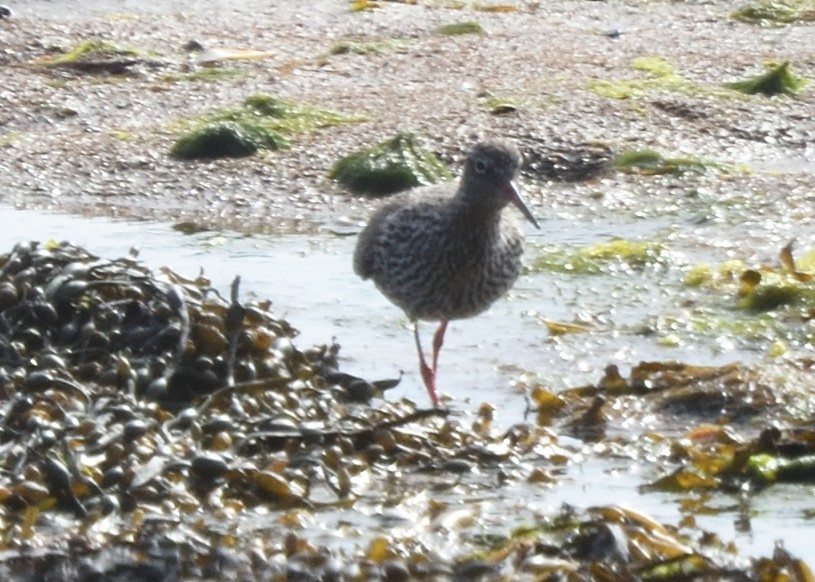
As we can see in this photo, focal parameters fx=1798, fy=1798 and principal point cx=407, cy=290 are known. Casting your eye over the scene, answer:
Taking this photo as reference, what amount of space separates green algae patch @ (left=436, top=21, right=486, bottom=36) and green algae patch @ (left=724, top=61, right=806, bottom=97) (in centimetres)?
249

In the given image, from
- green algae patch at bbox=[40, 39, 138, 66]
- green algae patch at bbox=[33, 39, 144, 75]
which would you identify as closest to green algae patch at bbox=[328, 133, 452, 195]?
green algae patch at bbox=[33, 39, 144, 75]

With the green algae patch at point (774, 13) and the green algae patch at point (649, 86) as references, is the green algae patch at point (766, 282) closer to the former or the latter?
the green algae patch at point (649, 86)

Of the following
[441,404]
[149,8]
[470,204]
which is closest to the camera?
[441,404]

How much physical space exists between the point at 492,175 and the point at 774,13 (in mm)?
7471

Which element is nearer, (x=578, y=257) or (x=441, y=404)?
(x=441, y=404)

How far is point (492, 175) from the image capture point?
6.12 meters

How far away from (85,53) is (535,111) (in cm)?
336

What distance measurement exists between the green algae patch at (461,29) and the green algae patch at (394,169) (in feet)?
11.9

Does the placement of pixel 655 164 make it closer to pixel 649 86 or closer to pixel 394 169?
pixel 394 169

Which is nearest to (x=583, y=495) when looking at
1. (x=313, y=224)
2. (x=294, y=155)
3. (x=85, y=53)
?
(x=313, y=224)

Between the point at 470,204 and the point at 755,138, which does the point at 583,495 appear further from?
the point at 755,138

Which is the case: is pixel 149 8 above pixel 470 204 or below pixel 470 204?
below

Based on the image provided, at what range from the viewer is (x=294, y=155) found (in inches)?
364

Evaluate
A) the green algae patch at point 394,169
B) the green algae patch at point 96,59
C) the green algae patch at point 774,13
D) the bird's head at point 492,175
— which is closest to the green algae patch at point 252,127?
the green algae patch at point 394,169
